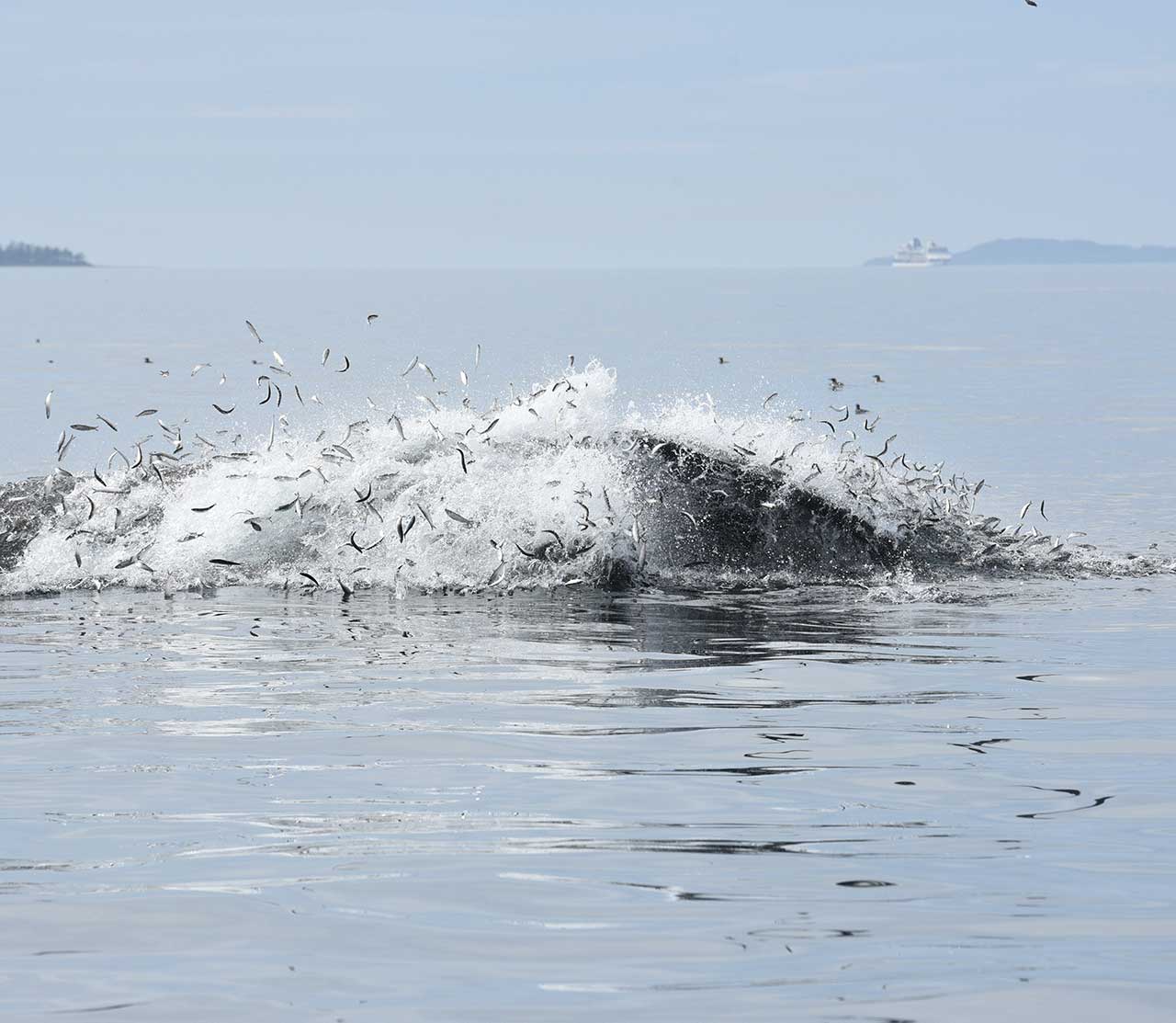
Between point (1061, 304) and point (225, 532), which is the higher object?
point (1061, 304)

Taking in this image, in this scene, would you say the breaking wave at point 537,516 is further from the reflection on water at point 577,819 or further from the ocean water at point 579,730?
the reflection on water at point 577,819

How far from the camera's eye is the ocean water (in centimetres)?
654

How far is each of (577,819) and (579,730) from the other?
198 cm

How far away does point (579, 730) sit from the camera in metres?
10.4

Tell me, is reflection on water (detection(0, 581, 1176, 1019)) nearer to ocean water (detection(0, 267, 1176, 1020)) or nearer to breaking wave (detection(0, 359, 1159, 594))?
ocean water (detection(0, 267, 1176, 1020))

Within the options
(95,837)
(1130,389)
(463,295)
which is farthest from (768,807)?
(463,295)

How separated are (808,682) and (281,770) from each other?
4026 mm

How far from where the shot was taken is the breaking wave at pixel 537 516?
1634 centimetres

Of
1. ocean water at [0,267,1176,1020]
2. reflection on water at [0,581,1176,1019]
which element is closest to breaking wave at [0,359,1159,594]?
ocean water at [0,267,1176,1020]

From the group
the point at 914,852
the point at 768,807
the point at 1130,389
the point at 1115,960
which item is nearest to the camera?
the point at 1115,960

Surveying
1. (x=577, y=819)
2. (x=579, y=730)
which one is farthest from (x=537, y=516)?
(x=577, y=819)

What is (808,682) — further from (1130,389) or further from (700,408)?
(1130,389)

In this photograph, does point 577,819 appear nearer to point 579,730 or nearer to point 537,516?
point 579,730

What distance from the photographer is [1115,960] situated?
654cm
